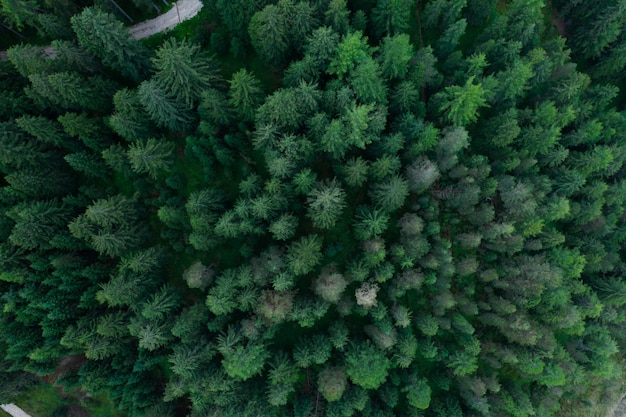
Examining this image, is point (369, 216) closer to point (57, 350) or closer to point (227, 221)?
point (227, 221)

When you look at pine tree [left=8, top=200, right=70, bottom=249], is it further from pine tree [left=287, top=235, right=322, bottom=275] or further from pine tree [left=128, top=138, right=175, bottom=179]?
pine tree [left=287, top=235, right=322, bottom=275]

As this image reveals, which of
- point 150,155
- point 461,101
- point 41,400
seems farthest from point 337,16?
point 41,400

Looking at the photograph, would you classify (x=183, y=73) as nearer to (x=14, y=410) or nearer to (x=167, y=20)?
(x=167, y=20)

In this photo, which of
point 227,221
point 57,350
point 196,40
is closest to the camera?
point 227,221

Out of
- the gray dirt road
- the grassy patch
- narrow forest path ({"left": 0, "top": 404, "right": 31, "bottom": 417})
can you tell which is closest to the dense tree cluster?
the grassy patch

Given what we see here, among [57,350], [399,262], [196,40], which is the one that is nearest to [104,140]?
[196,40]

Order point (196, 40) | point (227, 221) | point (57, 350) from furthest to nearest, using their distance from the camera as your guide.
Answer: point (196, 40) < point (57, 350) < point (227, 221)

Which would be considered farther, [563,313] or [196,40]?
[196,40]

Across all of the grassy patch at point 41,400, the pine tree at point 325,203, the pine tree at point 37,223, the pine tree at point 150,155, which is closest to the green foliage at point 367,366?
the pine tree at point 325,203
